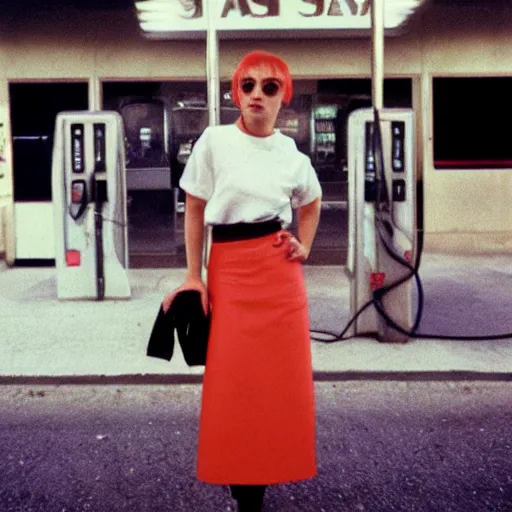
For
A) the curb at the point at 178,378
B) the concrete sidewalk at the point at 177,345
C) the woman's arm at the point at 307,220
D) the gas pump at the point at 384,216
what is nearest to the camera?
the woman's arm at the point at 307,220

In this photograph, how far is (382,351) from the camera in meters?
6.46

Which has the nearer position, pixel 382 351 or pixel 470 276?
pixel 382 351

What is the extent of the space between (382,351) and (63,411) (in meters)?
2.54

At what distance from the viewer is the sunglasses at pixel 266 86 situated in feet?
10.6

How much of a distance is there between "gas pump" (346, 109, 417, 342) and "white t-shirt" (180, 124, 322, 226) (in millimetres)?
3451

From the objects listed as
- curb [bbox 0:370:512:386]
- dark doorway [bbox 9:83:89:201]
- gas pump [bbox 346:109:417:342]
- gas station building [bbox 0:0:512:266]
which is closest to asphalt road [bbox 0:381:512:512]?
curb [bbox 0:370:512:386]

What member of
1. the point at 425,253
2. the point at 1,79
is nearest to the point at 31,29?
the point at 1,79

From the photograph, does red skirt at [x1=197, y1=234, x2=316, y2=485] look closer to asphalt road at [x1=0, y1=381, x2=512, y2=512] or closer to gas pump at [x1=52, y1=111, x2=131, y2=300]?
asphalt road at [x1=0, y1=381, x2=512, y2=512]

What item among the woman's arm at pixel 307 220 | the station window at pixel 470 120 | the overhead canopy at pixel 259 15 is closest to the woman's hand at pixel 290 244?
the woman's arm at pixel 307 220

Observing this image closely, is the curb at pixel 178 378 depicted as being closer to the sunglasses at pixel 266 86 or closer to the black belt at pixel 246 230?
the black belt at pixel 246 230

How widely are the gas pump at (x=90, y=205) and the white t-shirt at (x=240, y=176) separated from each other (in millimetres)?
5269

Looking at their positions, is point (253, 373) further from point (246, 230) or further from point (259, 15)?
point (259, 15)

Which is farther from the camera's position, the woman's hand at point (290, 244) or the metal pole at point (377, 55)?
the metal pole at point (377, 55)

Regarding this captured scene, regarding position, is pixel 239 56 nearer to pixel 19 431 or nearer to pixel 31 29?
pixel 31 29
